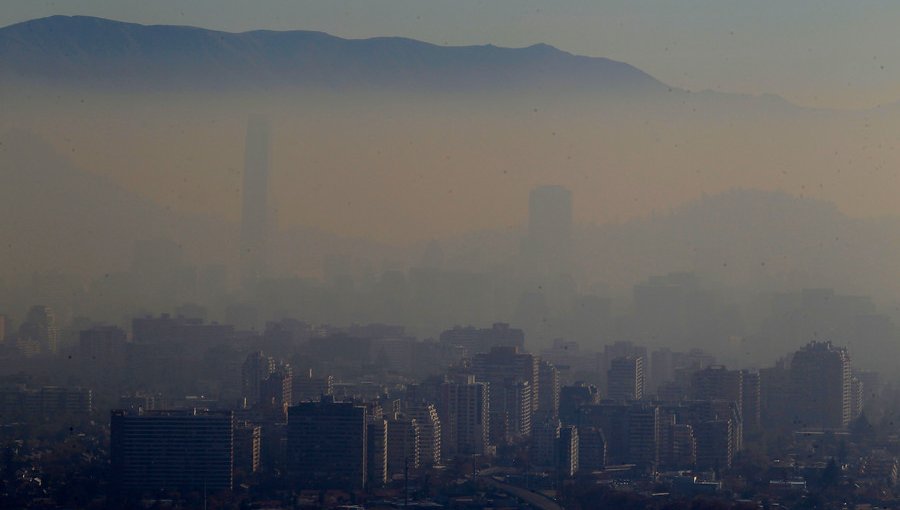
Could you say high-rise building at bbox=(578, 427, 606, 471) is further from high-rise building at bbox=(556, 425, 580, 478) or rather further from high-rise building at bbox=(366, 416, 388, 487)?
high-rise building at bbox=(366, 416, 388, 487)

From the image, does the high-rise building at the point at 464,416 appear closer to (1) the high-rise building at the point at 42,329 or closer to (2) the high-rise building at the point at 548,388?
(2) the high-rise building at the point at 548,388

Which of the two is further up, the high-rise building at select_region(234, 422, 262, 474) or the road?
the high-rise building at select_region(234, 422, 262, 474)

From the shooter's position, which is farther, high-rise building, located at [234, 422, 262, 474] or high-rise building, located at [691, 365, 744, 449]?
high-rise building, located at [691, 365, 744, 449]

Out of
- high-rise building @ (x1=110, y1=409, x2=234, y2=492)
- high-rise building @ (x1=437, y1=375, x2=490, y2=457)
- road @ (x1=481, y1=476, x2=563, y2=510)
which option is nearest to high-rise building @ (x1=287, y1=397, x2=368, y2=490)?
high-rise building @ (x1=110, y1=409, x2=234, y2=492)

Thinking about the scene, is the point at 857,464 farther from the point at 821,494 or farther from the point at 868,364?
the point at 868,364

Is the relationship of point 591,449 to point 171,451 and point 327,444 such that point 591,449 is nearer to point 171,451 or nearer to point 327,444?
point 327,444

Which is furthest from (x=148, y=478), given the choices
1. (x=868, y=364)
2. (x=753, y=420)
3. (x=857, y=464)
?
(x=868, y=364)

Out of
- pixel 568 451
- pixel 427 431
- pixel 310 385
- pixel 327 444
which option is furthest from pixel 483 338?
pixel 327 444
